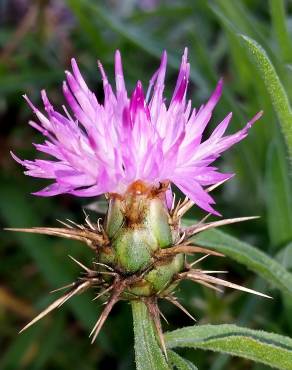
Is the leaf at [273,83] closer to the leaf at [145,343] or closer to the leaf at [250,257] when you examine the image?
the leaf at [250,257]

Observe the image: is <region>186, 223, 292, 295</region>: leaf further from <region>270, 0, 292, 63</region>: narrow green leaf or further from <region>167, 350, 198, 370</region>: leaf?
<region>270, 0, 292, 63</region>: narrow green leaf

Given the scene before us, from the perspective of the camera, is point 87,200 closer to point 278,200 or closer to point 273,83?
point 278,200

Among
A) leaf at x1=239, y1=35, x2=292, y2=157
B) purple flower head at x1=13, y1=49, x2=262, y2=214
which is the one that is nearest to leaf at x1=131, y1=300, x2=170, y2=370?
purple flower head at x1=13, y1=49, x2=262, y2=214

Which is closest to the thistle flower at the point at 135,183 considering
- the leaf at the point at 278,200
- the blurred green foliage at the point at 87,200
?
the blurred green foliage at the point at 87,200

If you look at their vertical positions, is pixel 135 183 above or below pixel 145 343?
above

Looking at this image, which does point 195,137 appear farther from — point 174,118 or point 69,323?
point 69,323

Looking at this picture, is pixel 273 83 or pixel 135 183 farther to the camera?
pixel 273 83

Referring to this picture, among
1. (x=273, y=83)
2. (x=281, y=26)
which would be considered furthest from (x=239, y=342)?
(x=281, y=26)
